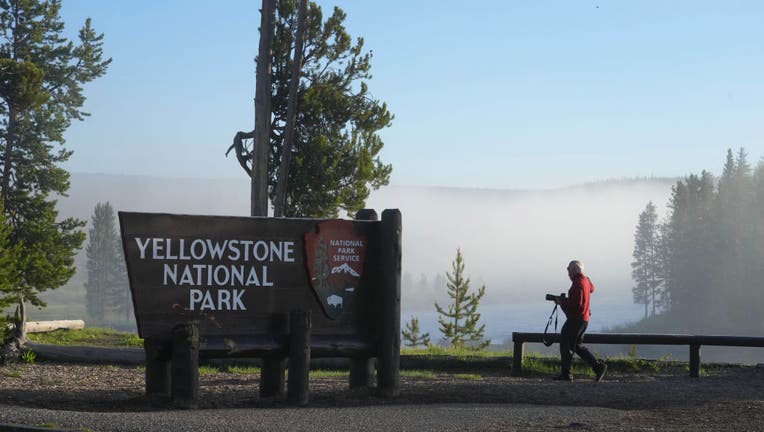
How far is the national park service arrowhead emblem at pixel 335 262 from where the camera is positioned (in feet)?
42.4

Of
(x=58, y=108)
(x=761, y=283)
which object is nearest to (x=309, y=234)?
(x=58, y=108)

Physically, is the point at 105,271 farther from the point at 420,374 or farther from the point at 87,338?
the point at 420,374

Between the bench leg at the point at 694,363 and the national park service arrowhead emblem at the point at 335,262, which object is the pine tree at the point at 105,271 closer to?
the bench leg at the point at 694,363

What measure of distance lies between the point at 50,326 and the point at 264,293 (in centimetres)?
1637

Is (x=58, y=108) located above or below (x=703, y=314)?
above

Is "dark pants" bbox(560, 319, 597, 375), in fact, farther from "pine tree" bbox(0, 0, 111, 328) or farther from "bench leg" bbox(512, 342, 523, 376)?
"pine tree" bbox(0, 0, 111, 328)

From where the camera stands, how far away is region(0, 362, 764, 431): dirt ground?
1170 centimetres

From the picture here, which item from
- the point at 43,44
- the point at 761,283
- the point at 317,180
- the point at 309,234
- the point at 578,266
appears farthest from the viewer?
the point at 761,283

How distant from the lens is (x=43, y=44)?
35000 millimetres

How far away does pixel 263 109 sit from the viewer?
23000 millimetres

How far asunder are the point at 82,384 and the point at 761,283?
118m

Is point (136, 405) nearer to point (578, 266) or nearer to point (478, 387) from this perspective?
point (478, 387)

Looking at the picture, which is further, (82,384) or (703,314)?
(703,314)

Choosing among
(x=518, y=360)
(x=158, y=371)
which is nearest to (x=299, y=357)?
(x=158, y=371)
